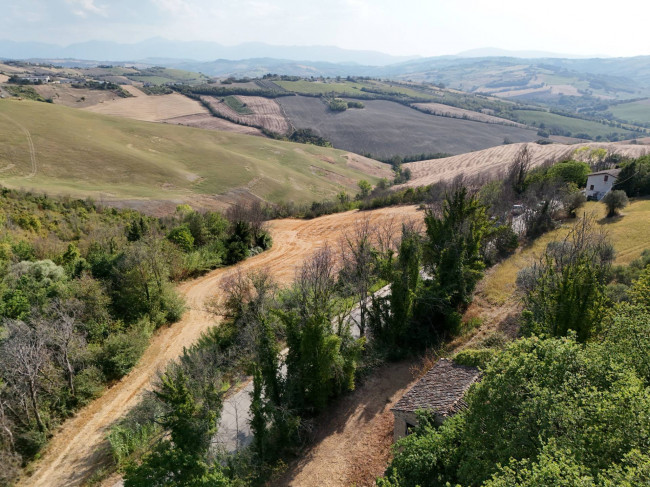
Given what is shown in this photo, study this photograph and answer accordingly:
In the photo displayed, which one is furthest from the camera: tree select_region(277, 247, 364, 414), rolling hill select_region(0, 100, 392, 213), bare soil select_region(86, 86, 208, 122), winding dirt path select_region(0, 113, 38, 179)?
bare soil select_region(86, 86, 208, 122)

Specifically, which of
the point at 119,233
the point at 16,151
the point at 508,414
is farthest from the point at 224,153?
the point at 508,414

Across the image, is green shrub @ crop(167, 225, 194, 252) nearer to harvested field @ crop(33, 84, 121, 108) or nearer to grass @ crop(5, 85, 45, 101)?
grass @ crop(5, 85, 45, 101)

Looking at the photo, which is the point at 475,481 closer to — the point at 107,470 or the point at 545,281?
the point at 545,281

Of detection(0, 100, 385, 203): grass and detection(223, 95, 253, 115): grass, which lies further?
detection(223, 95, 253, 115): grass

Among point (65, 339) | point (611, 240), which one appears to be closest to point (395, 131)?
point (611, 240)

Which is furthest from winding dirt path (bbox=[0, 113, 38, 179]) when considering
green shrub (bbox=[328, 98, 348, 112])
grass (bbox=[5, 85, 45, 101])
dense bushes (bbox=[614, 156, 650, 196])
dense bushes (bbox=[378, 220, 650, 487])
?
green shrub (bbox=[328, 98, 348, 112])

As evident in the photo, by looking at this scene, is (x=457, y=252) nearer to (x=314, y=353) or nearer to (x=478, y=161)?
(x=314, y=353)

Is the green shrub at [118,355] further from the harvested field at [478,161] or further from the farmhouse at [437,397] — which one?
the harvested field at [478,161]
